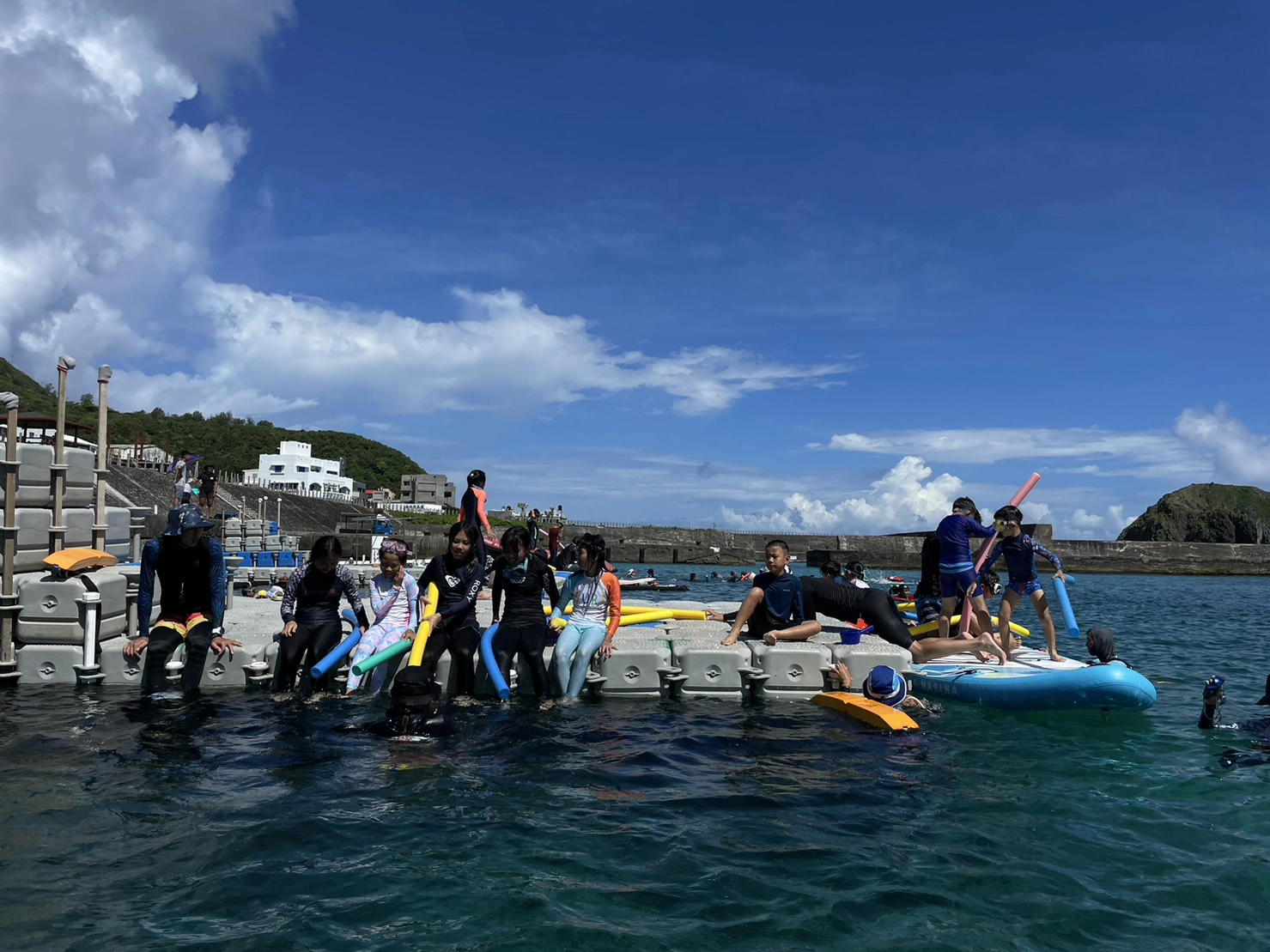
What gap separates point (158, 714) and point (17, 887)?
461 cm

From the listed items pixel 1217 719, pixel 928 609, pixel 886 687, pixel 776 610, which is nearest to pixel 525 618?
pixel 776 610

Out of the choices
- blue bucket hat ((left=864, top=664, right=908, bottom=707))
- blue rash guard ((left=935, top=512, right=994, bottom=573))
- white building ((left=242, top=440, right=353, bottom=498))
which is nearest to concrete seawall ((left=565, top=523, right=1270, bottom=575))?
white building ((left=242, top=440, right=353, bottom=498))

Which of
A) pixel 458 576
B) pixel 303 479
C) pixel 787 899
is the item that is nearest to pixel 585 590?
pixel 458 576

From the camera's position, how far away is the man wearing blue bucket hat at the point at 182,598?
10.0m

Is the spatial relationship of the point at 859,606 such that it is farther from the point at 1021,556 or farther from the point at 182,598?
the point at 182,598

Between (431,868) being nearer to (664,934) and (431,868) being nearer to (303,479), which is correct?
(664,934)

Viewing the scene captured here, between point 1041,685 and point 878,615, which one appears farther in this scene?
point 878,615

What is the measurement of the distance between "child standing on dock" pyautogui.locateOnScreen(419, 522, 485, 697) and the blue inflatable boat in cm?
693

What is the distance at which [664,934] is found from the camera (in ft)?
15.7

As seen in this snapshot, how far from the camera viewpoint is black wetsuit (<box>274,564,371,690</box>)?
10422 millimetres

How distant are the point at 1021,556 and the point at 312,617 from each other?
1024cm

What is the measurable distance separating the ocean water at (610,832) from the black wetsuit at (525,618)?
62 cm

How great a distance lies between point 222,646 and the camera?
34.0ft

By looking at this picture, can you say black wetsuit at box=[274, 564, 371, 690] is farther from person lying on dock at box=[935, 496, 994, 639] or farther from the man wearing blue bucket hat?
person lying on dock at box=[935, 496, 994, 639]
